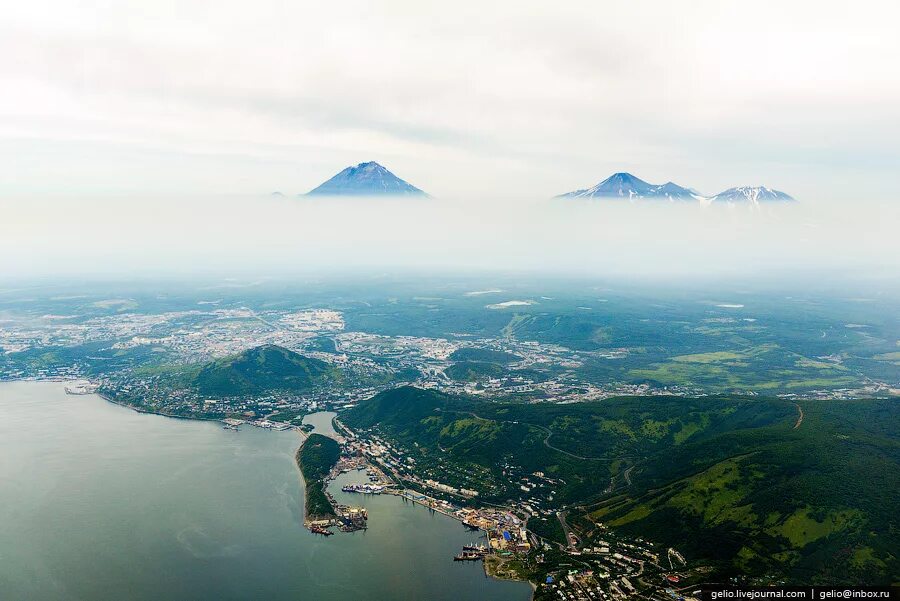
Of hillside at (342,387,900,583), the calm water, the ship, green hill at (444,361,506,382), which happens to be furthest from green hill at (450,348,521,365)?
the ship

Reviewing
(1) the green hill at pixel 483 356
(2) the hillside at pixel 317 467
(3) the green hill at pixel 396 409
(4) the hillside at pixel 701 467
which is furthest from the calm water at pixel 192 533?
(1) the green hill at pixel 483 356

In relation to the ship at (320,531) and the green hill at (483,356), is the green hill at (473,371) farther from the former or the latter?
the ship at (320,531)

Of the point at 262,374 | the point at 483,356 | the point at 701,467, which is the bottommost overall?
the point at 701,467

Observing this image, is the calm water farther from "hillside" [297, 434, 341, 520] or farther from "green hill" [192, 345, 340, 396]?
"green hill" [192, 345, 340, 396]

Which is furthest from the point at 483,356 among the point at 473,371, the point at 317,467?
the point at 317,467

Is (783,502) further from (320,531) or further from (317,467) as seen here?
(317,467)

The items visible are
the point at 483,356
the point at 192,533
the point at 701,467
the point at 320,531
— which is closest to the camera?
the point at 192,533
